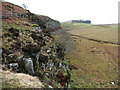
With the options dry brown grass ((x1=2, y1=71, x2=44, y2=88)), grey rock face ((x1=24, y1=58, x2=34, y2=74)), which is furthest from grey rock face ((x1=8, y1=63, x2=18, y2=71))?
grey rock face ((x1=24, y1=58, x2=34, y2=74))

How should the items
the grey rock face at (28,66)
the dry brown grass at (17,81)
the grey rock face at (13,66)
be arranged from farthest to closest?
1. the grey rock face at (28,66)
2. the grey rock face at (13,66)
3. the dry brown grass at (17,81)

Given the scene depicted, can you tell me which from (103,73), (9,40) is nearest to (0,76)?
(9,40)

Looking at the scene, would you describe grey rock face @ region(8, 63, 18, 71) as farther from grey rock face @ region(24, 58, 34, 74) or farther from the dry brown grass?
grey rock face @ region(24, 58, 34, 74)

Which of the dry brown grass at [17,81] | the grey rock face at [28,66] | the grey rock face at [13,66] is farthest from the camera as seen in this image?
the grey rock face at [28,66]

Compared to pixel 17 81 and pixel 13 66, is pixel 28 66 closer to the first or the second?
pixel 13 66

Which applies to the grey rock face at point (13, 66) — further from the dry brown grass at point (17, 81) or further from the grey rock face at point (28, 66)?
the grey rock face at point (28, 66)

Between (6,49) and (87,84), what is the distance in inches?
861

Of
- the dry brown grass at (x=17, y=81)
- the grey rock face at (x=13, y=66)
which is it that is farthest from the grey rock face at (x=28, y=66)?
the dry brown grass at (x=17, y=81)

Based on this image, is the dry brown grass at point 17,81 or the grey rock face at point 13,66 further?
the grey rock face at point 13,66

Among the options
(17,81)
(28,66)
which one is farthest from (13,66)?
(17,81)

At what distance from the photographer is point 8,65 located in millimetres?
12148

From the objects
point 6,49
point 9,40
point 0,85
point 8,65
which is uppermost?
point 9,40

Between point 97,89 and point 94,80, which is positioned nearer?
point 97,89

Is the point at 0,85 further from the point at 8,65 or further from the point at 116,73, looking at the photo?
the point at 116,73
